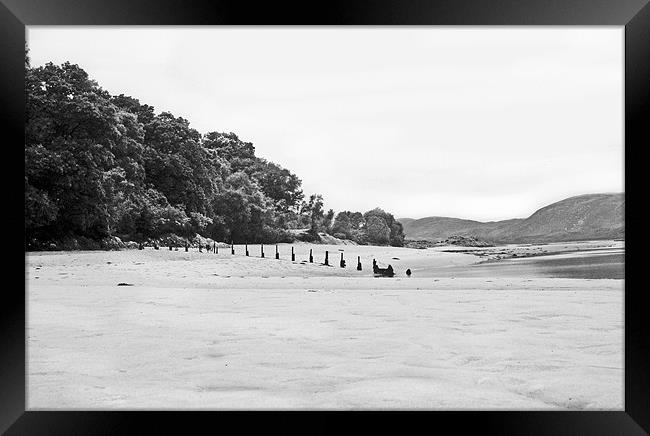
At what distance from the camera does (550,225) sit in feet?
44.2

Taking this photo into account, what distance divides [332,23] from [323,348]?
93.2 inches

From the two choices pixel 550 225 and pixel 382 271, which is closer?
pixel 382 271

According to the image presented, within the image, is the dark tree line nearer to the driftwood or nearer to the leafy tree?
the leafy tree

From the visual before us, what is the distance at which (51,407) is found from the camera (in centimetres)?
292

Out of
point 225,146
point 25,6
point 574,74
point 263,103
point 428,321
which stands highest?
point 574,74

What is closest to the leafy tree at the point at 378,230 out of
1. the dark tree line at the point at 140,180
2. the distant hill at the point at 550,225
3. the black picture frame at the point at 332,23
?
the dark tree line at the point at 140,180

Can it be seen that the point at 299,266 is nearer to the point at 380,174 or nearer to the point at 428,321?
the point at 380,174

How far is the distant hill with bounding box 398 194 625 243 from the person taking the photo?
12.5 meters

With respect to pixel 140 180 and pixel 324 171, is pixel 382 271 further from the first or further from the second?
pixel 140 180

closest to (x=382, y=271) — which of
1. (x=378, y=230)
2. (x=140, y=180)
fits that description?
(x=378, y=230)

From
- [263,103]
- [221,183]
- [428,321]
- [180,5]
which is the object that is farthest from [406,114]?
[180,5]

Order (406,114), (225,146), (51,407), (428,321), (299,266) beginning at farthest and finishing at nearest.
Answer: (406,114)
(225,146)
(299,266)
(428,321)
(51,407)

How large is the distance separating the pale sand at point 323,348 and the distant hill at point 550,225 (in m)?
2.87

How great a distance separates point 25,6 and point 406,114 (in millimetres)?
12371
